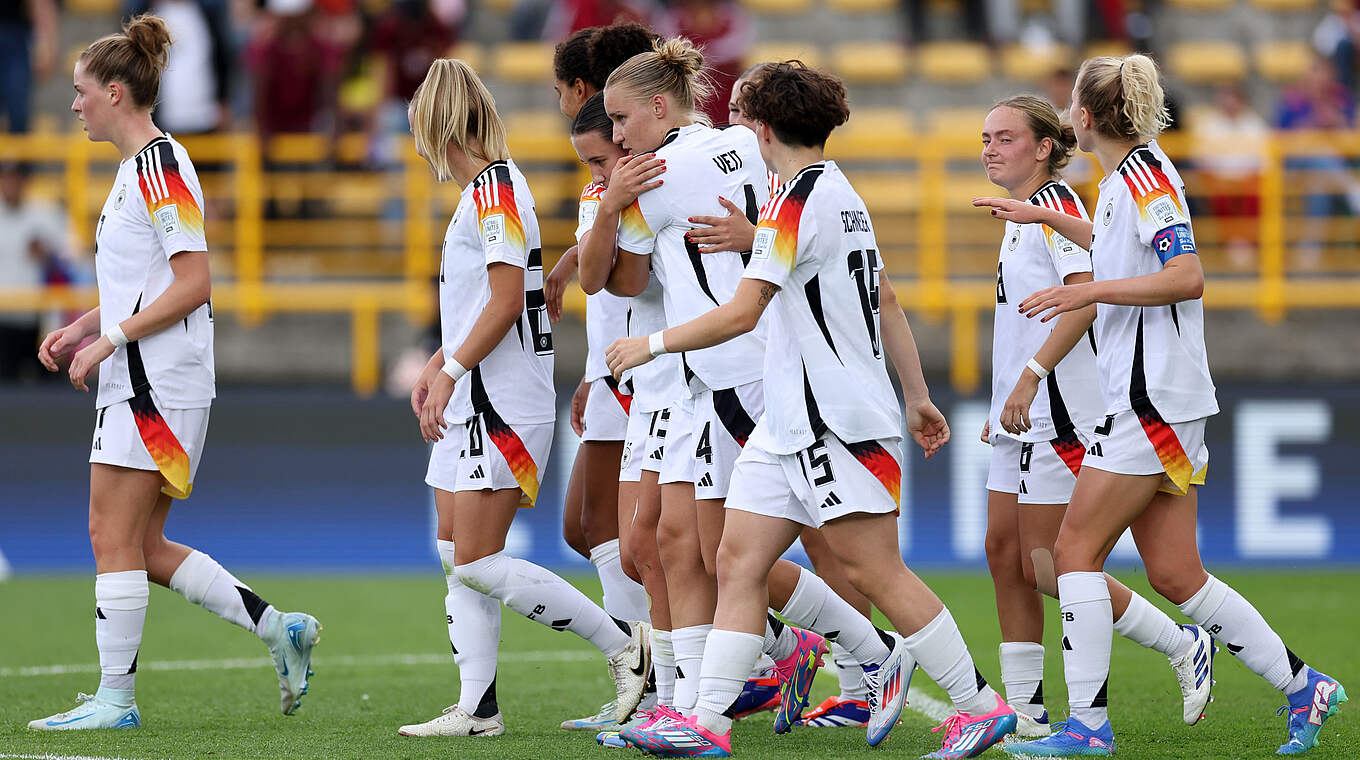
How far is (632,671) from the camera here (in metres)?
6.02

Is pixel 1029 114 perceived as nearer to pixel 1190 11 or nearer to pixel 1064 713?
pixel 1064 713

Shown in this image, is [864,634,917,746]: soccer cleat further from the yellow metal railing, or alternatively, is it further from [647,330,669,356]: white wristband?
the yellow metal railing

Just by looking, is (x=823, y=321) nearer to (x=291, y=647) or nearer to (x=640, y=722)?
(x=640, y=722)

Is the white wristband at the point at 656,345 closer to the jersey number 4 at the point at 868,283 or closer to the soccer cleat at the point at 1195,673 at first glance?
the jersey number 4 at the point at 868,283

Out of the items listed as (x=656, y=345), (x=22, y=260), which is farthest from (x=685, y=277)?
(x=22, y=260)

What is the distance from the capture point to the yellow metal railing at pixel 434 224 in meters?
12.5

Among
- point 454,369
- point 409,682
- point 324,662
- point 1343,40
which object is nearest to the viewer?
point 454,369

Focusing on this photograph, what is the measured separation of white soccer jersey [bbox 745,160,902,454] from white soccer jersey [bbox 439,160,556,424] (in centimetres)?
118

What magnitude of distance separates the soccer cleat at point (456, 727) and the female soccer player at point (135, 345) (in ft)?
3.63

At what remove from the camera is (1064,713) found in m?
6.47

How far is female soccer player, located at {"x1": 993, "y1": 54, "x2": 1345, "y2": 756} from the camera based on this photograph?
17.4 feet

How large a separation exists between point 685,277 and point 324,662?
366 cm

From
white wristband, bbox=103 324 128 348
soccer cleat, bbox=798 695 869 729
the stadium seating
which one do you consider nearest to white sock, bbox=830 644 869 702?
soccer cleat, bbox=798 695 869 729

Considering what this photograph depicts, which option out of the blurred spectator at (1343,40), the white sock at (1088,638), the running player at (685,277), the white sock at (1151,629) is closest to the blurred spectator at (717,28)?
the blurred spectator at (1343,40)
